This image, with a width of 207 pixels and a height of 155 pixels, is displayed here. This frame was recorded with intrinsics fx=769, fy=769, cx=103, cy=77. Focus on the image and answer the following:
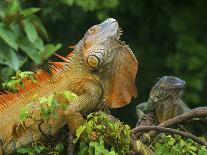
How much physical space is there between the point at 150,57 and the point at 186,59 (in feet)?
2.51

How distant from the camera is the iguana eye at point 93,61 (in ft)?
11.0

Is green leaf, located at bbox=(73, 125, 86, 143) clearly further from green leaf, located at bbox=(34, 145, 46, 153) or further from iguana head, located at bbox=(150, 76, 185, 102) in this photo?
iguana head, located at bbox=(150, 76, 185, 102)

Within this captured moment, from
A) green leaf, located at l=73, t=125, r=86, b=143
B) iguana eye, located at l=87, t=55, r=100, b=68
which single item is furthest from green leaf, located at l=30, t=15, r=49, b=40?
green leaf, located at l=73, t=125, r=86, b=143

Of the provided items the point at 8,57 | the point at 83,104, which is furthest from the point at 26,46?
the point at 83,104

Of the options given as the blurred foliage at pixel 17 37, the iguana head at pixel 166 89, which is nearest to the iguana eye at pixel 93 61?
the iguana head at pixel 166 89

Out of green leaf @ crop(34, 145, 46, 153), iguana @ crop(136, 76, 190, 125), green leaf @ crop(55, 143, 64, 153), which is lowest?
iguana @ crop(136, 76, 190, 125)

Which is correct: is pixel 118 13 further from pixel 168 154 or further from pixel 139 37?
pixel 168 154

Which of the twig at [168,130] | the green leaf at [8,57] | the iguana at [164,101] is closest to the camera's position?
the twig at [168,130]

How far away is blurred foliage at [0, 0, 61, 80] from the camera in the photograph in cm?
706

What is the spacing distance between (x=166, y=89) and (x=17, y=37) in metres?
2.85

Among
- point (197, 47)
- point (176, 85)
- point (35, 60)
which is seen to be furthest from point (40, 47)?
point (197, 47)

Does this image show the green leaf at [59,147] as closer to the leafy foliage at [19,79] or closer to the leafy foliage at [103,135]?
the leafy foliage at [103,135]

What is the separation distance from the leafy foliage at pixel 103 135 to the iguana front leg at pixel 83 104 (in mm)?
157

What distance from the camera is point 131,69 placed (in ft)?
11.5
